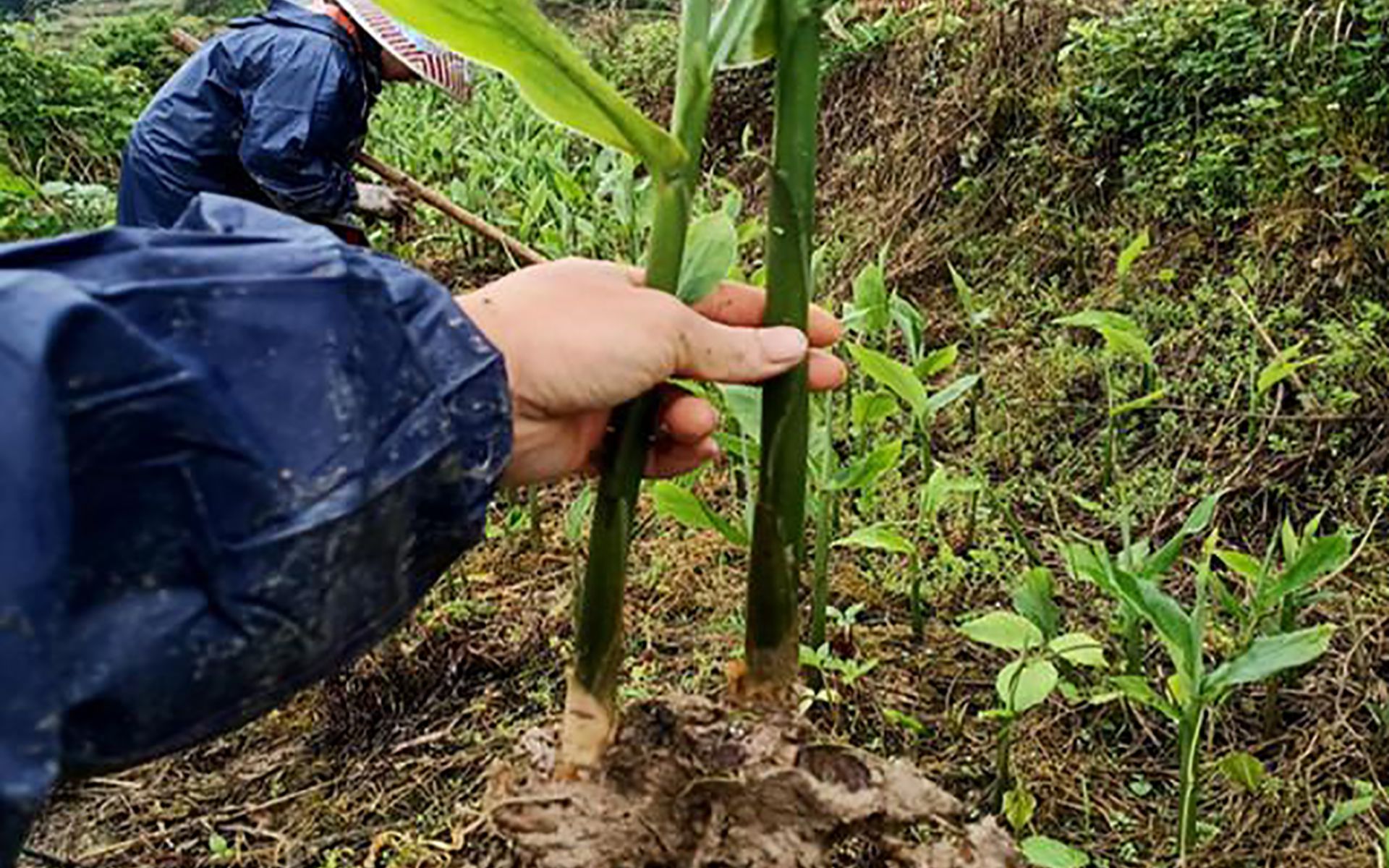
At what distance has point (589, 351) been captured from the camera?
0.89 metres

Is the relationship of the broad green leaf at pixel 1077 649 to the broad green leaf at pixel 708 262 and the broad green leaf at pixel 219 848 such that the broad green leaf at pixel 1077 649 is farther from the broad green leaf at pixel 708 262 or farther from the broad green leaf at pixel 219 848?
the broad green leaf at pixel 219 848

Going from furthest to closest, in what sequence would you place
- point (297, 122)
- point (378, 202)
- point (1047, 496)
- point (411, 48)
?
point (378, 202) < point (411, 48) < point (297, 122) < point (1047, 496)

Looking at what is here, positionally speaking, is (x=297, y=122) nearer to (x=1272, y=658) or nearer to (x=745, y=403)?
(x=745, y=403)

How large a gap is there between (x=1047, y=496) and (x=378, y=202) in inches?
91.1

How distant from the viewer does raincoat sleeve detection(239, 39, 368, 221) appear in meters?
2.68

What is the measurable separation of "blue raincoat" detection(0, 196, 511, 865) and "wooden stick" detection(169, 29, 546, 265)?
0.92 meters

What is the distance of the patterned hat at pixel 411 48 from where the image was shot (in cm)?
272

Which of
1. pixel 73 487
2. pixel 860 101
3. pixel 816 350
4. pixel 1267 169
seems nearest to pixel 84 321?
pixel 73 487

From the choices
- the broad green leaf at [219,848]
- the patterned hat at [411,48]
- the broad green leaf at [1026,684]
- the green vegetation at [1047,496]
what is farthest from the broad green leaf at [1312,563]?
the patterned hat at [411,48]

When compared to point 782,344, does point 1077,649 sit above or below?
below

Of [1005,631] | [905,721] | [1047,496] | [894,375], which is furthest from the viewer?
[1047,496]

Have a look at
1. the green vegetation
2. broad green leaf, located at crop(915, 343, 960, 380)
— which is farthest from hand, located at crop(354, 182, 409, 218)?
broad green leaf, located at crop(915, 343, 960, 380)

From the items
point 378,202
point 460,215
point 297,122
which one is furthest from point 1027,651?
point 378,202

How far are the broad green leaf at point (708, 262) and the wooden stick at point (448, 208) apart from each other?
62 cm
